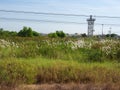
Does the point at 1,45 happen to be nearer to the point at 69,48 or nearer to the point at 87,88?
the point at 69,48

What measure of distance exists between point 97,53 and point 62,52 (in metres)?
1.66

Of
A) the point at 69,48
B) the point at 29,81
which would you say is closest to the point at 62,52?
the point at 69,48

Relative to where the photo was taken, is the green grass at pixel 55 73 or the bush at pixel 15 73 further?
the green grass at pixel 55 73

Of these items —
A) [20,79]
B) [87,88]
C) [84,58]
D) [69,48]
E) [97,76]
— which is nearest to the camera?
[87,88]

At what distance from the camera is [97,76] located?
959 centimetres

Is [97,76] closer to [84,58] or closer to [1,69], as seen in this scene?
[1,69]

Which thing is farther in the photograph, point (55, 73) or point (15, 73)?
point (55, 73)

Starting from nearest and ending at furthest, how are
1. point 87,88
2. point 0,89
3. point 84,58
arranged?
point 0,89, point 87,88, point 84,58

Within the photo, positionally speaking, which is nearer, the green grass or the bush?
the bush

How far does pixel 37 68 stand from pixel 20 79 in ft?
4.57

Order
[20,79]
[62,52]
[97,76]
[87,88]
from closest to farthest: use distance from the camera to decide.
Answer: [87,88]
[20,79]
[97,76]
[62,52]

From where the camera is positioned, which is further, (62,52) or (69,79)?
(62,52)

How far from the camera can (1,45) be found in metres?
14.8

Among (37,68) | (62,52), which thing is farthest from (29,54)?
(37,68)
